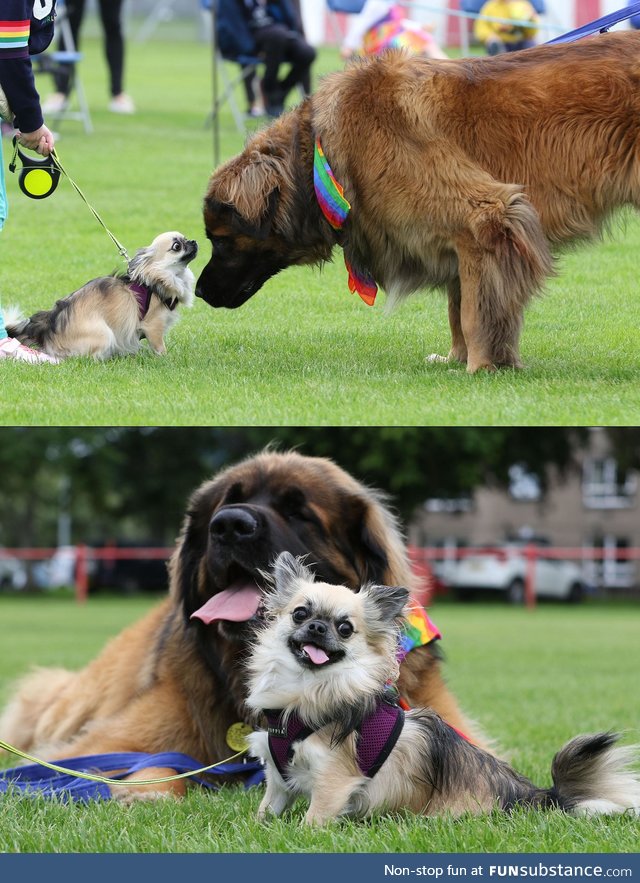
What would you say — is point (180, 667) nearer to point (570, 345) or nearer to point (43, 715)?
point (43, 715)

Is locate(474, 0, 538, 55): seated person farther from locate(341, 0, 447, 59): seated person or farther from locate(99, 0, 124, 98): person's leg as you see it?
locate(99, 0, 124, 98): person's leg

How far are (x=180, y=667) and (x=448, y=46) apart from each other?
32749 mm

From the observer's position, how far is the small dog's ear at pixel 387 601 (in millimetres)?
3867

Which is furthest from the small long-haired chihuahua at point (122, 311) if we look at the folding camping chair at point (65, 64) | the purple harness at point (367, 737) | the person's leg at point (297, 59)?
the person's leg at point (297, 59)

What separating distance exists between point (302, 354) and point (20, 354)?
1.61 m

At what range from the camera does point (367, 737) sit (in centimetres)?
369

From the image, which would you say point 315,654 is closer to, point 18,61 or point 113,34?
point 18,61

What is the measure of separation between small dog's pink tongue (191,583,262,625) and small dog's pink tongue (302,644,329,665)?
523 mm

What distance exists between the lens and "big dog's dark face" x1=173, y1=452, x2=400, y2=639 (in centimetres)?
437

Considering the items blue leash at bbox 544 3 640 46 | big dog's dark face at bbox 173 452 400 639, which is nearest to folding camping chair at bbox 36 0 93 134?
blue leash at bbox 544 3 640 46

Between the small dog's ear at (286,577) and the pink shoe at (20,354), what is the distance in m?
2.81

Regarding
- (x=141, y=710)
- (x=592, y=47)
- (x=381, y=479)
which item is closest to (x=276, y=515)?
(x=141, y=710)

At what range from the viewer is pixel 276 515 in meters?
4.48

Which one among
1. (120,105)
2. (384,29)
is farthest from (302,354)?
(120,105)
